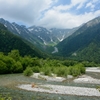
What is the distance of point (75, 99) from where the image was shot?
125ft

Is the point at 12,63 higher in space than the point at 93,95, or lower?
higher

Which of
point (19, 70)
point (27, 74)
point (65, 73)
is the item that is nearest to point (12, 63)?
point (19, 70)

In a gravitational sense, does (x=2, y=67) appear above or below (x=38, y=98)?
above

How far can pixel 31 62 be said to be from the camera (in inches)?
5037

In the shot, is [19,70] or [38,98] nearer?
[38,98]

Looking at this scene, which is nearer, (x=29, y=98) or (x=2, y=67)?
Answer: (x=29, y=98)

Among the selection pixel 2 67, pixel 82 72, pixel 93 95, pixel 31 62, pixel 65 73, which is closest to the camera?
pixel 93 95

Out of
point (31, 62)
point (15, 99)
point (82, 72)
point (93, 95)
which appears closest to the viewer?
point (15, 99)

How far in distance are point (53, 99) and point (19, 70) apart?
73832mm

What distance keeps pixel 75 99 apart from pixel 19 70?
242 feet

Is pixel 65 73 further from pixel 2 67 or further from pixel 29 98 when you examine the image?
pixel 29 98

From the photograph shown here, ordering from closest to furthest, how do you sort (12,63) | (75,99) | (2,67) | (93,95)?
(75,99) < (93,95) < (2,67) < (12,63)

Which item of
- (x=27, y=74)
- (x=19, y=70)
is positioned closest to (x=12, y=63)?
(x=19, y=70)

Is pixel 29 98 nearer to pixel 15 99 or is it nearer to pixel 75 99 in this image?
pixel 15 99
